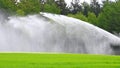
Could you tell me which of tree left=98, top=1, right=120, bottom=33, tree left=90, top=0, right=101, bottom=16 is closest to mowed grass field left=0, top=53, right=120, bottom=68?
tree left=98, top=1, right=120, bottom=33

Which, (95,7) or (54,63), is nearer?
(54,63)

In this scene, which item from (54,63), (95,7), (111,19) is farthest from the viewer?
(95,7)

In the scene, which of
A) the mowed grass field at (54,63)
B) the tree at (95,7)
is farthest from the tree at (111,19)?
the mowed grass field at (54,63)

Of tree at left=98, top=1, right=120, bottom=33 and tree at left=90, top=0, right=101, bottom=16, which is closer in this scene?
tree at left=98, top=1, right=120, bottom=33

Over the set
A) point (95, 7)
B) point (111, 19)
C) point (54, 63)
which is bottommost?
point (95, 7)

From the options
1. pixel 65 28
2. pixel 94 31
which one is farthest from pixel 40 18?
pixel 94 31

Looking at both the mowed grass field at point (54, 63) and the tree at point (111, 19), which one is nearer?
the mowed grass field at point (54, 63)

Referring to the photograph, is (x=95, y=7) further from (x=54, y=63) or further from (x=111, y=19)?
(x=54, y=63)

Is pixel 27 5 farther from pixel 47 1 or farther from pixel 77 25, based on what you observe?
pixel 77 25

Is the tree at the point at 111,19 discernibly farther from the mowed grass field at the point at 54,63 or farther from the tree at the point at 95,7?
the mowed grass field at the point at 54,63

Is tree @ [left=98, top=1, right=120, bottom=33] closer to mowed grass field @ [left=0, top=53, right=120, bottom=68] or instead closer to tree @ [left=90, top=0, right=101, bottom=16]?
tree @ [left=90, top=0, right=101, bottom=16]

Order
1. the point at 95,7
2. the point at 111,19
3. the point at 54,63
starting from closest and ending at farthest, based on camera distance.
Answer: the point at 54,63
the point at 111,19
the point at 95,7

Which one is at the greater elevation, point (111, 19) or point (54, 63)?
point (54, 63)

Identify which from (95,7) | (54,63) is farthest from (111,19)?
(54,63)
